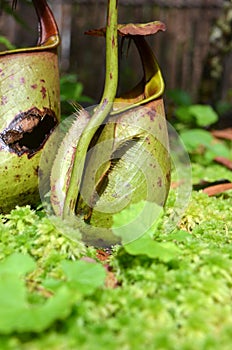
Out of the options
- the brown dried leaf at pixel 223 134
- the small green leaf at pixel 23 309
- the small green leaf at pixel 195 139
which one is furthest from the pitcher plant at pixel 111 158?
the brown dried leaf at pixel 223 134

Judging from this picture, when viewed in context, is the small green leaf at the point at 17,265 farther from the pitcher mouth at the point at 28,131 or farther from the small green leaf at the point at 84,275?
the pitcher mouth at the point at 28,131

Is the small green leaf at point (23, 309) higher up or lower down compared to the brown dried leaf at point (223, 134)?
higher up

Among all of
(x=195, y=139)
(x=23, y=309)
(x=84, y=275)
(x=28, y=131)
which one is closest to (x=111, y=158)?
(x=28, y=131)

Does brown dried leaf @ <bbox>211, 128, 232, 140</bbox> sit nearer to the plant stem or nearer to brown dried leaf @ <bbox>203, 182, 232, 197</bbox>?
brown dried leaf @ <bbox>203, 182, 232, 197</bbox>

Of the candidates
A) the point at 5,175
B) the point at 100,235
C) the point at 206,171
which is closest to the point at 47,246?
the point at 100,235

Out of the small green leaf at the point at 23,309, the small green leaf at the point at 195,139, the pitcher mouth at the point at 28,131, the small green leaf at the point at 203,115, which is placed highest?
the pitcher mouth at the point at 28,131

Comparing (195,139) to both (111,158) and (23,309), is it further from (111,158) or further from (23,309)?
(23,309)
